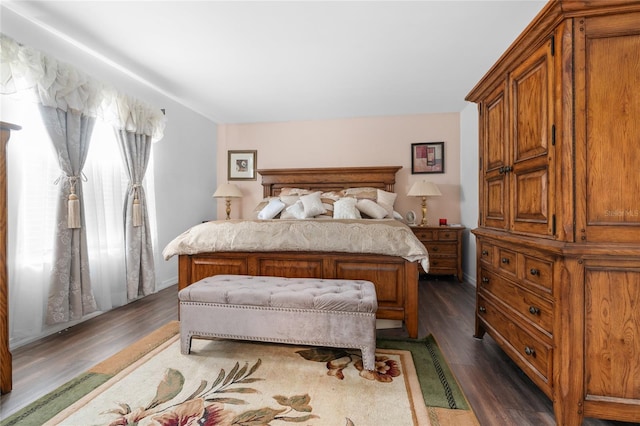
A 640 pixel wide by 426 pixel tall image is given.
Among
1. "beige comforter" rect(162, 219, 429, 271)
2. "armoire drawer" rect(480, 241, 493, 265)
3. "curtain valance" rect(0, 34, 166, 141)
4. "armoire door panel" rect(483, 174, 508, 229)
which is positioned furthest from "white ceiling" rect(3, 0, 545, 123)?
"armoire drawer" rect(480, 241, 493, 265)

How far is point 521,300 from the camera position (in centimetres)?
164

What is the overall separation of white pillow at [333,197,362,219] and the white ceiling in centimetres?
139

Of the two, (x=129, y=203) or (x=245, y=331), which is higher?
(x=129, y=203)

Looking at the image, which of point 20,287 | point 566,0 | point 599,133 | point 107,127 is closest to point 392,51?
point 566,0

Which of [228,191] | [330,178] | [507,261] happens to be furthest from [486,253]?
[228,191]

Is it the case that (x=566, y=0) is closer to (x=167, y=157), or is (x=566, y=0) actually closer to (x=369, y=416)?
(x=369, y=416)

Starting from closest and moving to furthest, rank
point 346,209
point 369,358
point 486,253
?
1. point 369,358
2. point 486,253
3. point 346,209

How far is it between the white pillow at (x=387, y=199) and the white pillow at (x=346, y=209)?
1.65 feet

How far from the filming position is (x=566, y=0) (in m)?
1.22

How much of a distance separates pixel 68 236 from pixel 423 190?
4061 millimetres

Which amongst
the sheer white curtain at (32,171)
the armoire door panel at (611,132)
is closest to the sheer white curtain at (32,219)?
the sheer white curtain at (32,171)

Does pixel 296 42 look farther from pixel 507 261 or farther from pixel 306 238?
pixel 507 261

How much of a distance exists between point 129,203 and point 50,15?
1692 millimetres

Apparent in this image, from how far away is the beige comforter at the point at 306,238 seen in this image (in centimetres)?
234
